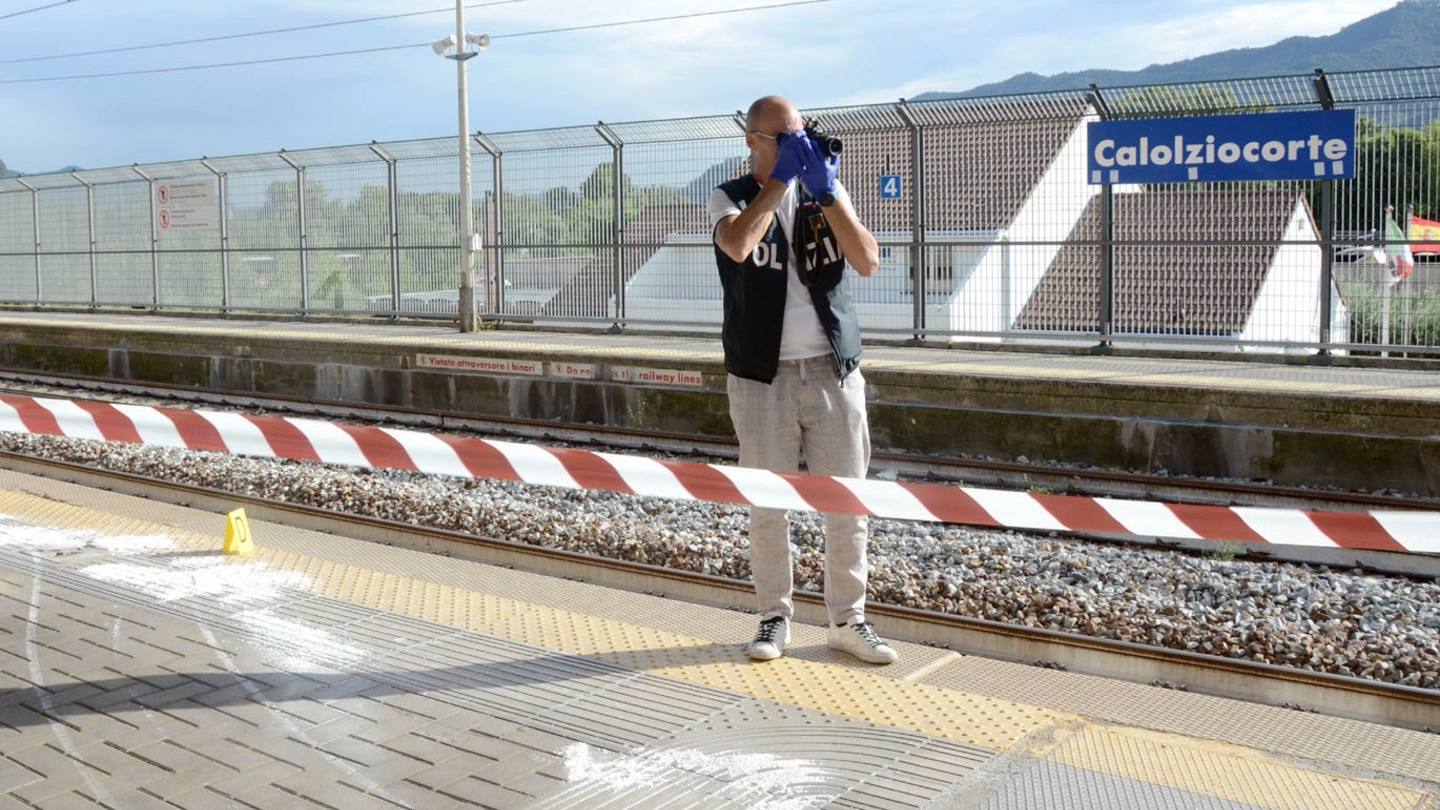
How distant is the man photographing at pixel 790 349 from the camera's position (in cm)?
462

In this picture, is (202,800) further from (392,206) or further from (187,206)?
(187,206)

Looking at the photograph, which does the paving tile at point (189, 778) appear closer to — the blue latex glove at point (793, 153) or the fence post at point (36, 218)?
the blue latex glove at point (793, 153)

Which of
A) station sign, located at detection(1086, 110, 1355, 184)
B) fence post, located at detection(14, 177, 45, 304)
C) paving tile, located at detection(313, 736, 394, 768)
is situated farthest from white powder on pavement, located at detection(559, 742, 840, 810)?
fence post, located at detection(14, 177, 45, 304)

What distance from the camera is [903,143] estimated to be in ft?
54.0

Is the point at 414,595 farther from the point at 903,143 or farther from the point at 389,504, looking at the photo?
the point at 903,143

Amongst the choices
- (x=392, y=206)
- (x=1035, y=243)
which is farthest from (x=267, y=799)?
(x=392, y=206)

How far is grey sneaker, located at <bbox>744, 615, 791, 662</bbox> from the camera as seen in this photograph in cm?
491

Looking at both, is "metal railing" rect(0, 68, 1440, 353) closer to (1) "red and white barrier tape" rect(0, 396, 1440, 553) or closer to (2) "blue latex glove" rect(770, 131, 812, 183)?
(1) "red and white barrier tape" rect(0, 396, 1440, 553)

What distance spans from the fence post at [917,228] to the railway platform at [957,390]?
55 cm

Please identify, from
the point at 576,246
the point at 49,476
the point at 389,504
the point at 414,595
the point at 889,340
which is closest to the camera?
the point at 414,595

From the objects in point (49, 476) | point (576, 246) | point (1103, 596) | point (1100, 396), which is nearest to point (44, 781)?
point (1103, 596)

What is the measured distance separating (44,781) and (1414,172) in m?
12.9

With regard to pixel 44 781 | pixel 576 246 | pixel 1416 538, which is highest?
pixel 576 246

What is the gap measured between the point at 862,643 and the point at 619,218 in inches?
564
